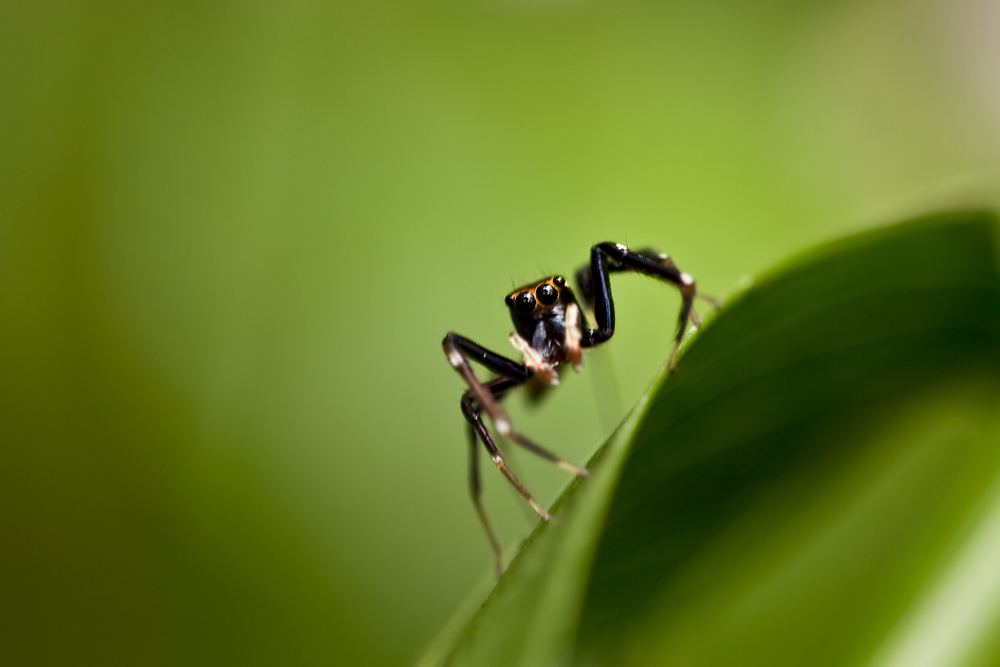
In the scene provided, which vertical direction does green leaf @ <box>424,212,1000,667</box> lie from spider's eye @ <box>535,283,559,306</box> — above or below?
below

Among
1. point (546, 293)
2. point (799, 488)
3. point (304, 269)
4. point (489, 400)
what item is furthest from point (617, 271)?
point (304, 269)

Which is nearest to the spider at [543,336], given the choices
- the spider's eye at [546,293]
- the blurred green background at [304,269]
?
the spider's eye at [546,293]

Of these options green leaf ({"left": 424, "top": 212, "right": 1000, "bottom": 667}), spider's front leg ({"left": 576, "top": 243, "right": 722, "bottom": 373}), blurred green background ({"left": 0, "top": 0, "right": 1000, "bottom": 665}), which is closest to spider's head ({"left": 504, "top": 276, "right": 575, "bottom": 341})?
spider's front leg ({"left": 576, "top": 243, "right": 722, "bottom": 373})

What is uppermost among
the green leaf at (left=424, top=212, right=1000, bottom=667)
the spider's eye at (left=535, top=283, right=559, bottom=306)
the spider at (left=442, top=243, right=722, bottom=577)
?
the spider's eye at (left=535, top=283, right=559, bottom=306)

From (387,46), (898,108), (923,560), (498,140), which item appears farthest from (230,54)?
(898,108)

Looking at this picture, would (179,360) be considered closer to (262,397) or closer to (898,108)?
(262,397)

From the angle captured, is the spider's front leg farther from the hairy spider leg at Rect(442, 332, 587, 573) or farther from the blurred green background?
the blurred green background
